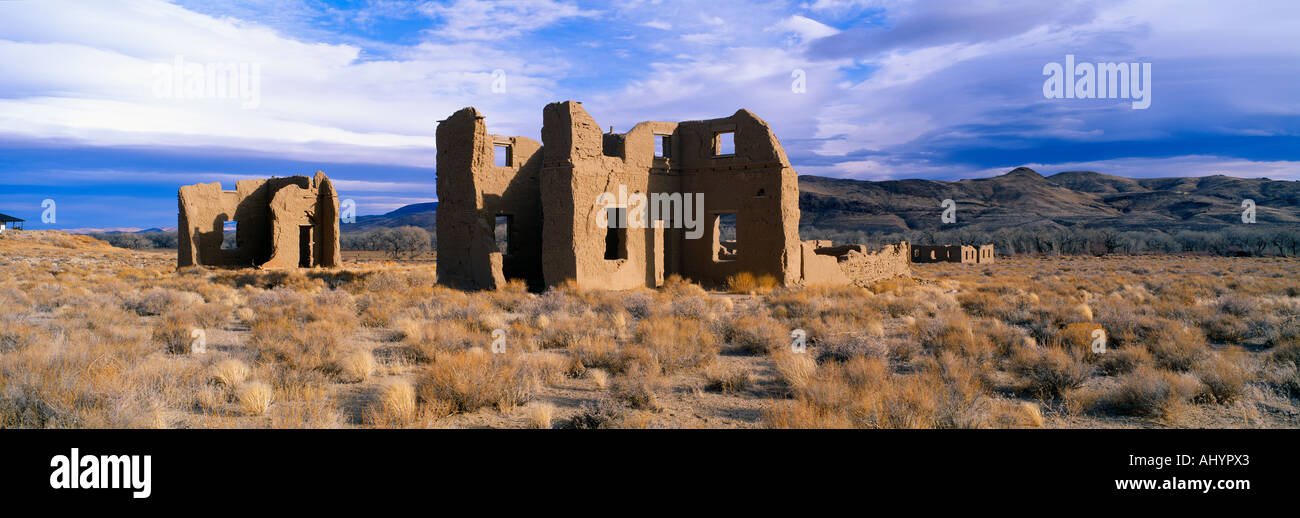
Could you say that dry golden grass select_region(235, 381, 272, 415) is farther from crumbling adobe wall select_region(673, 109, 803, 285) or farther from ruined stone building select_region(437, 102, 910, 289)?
crumbling adobe wall select_region(673, 109, 803, 285)

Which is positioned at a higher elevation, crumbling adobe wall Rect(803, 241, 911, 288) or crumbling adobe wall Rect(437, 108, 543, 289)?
crumbling adobe wall Rect(437, 108, 543, 289)

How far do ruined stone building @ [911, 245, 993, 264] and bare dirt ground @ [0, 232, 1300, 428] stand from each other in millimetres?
25222

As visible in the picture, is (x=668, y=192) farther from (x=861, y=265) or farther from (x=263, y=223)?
(x=263, y=223)

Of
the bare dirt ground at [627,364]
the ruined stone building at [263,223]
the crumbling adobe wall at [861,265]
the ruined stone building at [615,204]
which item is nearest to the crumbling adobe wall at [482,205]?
the ruined stone building at [615,204]

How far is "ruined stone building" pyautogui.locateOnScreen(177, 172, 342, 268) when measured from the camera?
22.4 m

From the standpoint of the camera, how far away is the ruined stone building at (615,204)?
53.2 ft

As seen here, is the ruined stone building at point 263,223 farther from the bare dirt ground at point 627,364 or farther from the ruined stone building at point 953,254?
the ruined stone building at point 953,254

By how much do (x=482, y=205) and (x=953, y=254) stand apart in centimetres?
3067

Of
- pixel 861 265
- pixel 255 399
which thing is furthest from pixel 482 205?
pixel 861 265

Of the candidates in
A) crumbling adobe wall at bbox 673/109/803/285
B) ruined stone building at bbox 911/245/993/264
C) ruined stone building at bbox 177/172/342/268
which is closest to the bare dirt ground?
crumbling adobe wall at bbox 673/109/803/285

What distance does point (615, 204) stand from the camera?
17.3m
